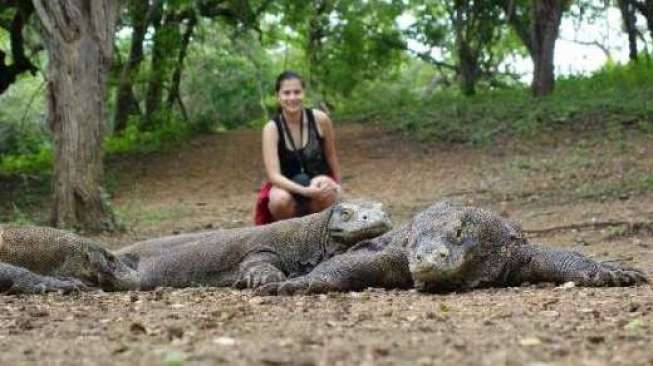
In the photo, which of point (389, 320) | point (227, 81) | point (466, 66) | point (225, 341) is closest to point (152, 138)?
point (227, 81)

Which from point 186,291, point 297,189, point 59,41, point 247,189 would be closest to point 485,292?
point 186,291

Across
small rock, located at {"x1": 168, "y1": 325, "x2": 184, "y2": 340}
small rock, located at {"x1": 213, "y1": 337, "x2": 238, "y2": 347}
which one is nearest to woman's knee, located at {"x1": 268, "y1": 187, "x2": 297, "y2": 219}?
small rock, located at {"x1": 168, "y1": 325, "x2": 184, "y2": 340}

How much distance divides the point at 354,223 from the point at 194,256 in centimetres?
84

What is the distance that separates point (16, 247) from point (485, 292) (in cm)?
208

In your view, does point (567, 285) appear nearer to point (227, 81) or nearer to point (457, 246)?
point (457, 246)

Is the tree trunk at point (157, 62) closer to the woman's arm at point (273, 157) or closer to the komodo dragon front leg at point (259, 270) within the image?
the woman's arm at point (273, 157)

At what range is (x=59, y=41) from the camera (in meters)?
8.29

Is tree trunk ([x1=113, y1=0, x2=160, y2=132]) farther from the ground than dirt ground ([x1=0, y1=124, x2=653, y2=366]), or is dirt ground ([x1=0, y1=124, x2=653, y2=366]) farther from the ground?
tree trunk ([x1=113, y1=0, x2=160, y2=132])

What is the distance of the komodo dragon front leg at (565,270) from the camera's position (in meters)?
4.46

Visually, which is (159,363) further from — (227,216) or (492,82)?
(492,82)

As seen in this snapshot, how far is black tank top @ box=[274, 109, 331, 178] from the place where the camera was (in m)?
6.31

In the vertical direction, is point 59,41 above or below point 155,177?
above

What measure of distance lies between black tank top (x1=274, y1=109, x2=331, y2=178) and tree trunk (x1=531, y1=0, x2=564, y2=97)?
9.36m

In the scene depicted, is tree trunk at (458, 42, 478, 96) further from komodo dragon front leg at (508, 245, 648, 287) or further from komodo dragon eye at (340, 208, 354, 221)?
komodo dragon front leg at (508, 245, 648, 287)
